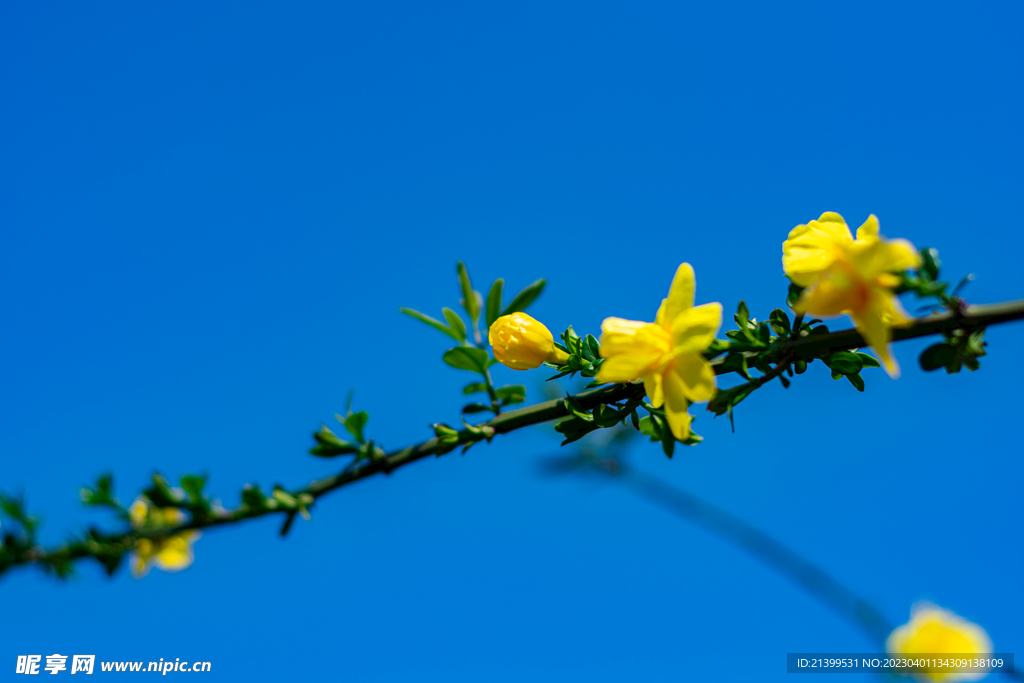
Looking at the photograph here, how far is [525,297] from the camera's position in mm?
1176

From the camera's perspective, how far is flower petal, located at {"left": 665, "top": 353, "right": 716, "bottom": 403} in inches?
30.0

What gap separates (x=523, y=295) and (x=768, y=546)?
2.30 meters

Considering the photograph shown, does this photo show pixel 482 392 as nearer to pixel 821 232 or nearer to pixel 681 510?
pixel 821 232

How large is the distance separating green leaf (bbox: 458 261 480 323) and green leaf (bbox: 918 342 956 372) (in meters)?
0.75

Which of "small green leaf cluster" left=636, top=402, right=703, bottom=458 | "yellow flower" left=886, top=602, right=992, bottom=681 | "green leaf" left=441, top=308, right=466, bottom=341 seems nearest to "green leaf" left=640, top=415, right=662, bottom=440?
"small green leaf cluster" left=636, top=402, right=703, bottom=458

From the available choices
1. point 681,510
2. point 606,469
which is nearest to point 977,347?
point 606,469

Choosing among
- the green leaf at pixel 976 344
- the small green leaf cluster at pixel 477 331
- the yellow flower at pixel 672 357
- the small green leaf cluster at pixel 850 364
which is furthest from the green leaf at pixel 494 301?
the green leaf at pixel 976 344

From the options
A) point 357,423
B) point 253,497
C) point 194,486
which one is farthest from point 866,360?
point 194,486

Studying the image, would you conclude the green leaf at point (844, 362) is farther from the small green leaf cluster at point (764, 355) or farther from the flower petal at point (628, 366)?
the flower petal at point (628, 366)

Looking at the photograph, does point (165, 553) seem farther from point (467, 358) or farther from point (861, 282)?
point (861, 282)

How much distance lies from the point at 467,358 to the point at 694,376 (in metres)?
0.45

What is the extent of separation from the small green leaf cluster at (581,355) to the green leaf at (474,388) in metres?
0.19

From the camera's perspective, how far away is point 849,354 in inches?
33.6

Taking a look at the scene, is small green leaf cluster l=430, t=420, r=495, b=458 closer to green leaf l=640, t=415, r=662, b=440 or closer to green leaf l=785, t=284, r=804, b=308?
green leaf l=640, t=415, r=662, b=440
